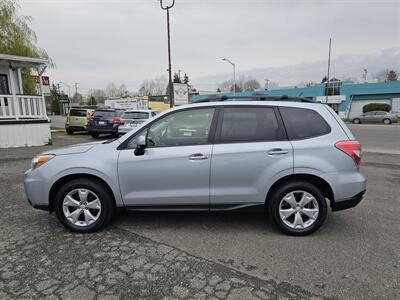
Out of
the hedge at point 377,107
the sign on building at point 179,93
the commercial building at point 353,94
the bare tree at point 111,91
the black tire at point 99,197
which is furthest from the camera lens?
the bare tree at point 111,91

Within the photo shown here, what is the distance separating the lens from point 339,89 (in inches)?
1667

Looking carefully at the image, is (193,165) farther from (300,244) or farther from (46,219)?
(46,219)

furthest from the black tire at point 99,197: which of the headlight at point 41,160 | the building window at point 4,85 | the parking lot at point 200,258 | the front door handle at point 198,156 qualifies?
the building window at point 4,85

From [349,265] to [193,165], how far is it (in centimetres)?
203

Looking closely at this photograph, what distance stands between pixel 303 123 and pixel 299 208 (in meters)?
1.10

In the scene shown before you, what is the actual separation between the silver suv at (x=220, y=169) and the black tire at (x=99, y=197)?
0.01 metres

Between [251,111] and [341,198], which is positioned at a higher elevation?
[251,111]

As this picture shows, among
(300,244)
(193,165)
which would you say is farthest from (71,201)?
(300,244)

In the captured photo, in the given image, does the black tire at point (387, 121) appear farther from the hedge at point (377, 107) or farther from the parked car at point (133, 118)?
the parked car at point (133, 118)

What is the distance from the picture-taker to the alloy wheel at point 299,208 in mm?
3418

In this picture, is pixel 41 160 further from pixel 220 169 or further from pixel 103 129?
pixel 103 129

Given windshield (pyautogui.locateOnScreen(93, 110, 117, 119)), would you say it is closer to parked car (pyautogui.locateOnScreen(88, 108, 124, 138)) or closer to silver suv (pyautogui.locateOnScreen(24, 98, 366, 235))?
parked car (pyautogui.locateOnScreen(88, 108, 124, 138))

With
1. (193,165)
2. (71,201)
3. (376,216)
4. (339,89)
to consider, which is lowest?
(376,216)

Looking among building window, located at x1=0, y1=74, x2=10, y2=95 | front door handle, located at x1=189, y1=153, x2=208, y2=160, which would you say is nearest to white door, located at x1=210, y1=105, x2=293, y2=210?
front door handle, located at x1=189, y1=153, x2=208, y2=160
